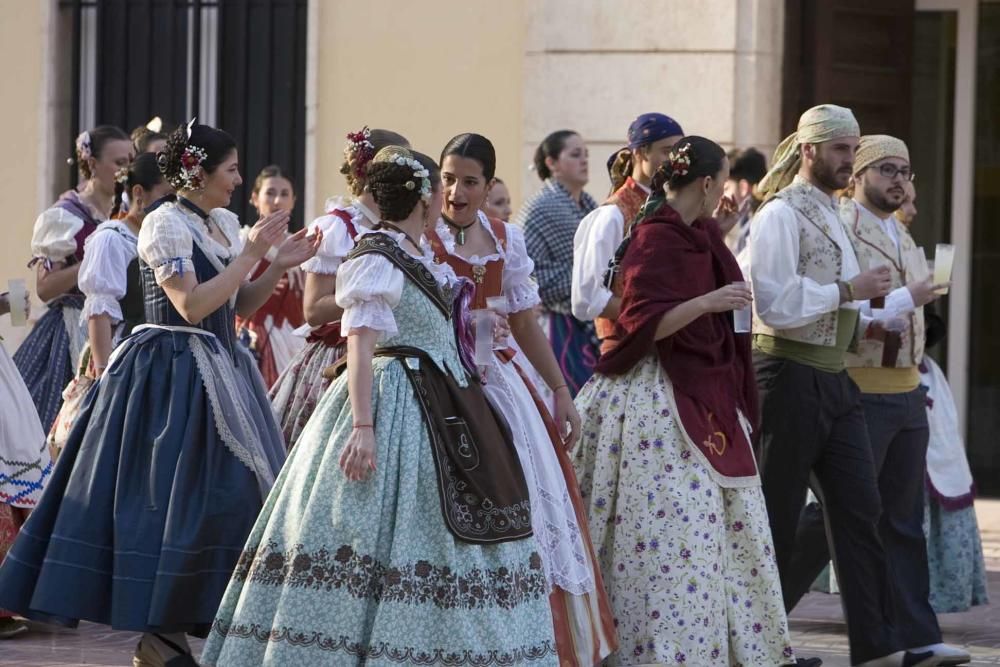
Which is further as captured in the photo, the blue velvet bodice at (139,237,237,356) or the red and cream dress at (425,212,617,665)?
the blue velvet bodice at (139,237,237,356)

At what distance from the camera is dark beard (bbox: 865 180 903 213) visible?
23.6 ft

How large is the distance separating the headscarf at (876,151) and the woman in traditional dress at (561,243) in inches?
84.7

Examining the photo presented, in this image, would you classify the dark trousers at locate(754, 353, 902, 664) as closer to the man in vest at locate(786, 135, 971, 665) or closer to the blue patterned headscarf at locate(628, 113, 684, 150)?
the man in vest at locate(786, 135, 971, 665)

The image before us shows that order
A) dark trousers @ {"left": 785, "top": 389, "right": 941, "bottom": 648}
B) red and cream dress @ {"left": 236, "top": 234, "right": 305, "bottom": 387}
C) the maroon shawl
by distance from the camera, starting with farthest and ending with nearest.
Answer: red and cream dress @ {"left": 236, "top": 234, "right": 305, "bottom": 387}
dark trousers @ {"left": 785, "top": 389, "right": 941, "bottom": 648}
the maroon shawl

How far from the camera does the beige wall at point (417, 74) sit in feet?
37.4

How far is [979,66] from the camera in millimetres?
11727

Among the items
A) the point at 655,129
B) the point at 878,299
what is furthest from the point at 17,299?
the point at 878,299

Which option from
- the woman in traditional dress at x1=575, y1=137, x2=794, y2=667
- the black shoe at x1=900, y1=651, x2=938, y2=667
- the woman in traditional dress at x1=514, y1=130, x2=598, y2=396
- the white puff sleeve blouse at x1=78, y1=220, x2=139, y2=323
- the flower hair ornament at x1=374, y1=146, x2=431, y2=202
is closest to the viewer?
the flower hair ornament at x1=374, y1=146, x2=431, y2=202

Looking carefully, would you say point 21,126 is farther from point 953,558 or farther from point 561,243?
point 953,558

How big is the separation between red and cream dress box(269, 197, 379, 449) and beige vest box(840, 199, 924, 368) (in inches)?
63.6

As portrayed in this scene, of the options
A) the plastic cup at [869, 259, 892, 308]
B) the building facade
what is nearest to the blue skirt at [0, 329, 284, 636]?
the plastic cup at [869, 259, 892, 308]

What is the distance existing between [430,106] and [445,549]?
6157 mm

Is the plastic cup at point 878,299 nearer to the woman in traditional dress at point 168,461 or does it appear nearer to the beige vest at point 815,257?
the beige vest at point 815,257

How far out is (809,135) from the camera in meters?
6.92
